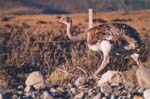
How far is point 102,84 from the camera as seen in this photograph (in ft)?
40.6

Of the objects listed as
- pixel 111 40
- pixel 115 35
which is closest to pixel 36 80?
pixel 111 40

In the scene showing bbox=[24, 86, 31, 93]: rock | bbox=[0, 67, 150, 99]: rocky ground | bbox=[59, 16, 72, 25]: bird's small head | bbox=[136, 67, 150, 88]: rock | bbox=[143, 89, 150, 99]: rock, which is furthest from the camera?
bbox=[59, 16, 72, 25]: bird's small head

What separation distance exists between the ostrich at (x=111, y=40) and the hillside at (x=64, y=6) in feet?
9.72

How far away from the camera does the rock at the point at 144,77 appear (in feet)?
40.6

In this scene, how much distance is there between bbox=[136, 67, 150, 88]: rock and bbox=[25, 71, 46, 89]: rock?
152 cm

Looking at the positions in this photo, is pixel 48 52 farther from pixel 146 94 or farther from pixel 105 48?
pixel 146 94

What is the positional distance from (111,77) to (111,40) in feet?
1.98

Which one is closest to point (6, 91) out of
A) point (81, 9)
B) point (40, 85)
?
point (40, 85)

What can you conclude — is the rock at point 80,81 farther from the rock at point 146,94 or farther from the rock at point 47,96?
the rock at point 146,94

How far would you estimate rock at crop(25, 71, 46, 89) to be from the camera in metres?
12.5

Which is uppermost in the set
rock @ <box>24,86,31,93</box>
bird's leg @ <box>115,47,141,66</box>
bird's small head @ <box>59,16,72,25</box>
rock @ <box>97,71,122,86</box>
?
bird's small head @ <box>59,16,72,25</box>

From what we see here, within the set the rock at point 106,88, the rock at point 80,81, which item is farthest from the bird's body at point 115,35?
the rock at point 106,88

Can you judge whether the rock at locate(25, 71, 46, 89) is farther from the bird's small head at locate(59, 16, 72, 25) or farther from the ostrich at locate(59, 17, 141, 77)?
the bird's small head at locate(59, 16, 72, 25)

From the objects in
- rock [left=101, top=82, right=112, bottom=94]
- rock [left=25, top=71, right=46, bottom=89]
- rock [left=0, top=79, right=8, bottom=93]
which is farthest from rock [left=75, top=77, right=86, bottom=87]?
rock [left=0, top=79, right=8, bottom=93]
